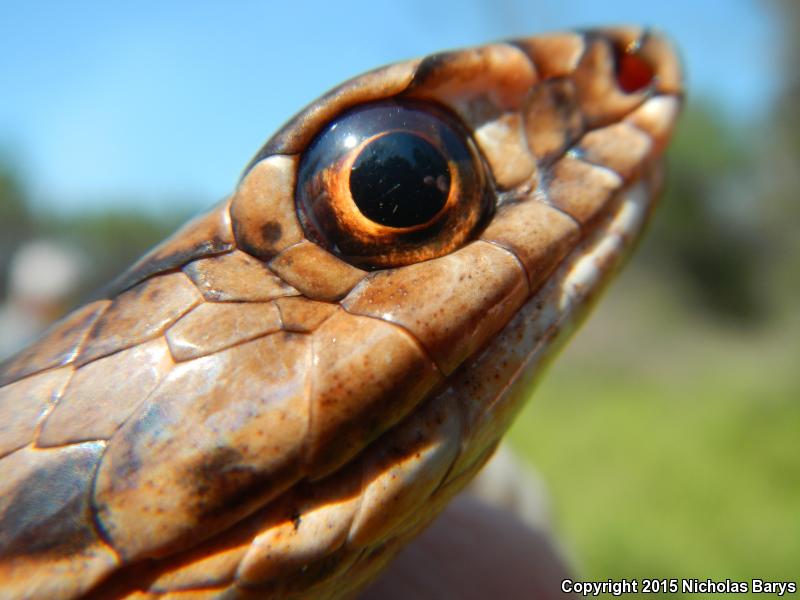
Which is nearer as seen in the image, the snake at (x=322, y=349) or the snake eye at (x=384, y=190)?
the snake at (x=322, y=349)

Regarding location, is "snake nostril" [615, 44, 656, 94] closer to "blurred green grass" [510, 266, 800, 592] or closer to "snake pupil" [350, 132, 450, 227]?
"snake pupil" [350, 132, 450, 227]

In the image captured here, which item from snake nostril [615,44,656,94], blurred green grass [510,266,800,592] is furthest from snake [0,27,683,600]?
blurred green grass [510,266,800,592]

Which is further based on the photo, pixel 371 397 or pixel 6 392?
pixel 6 392

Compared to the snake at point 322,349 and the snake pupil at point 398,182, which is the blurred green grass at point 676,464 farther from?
the snake pupil at point 398,182

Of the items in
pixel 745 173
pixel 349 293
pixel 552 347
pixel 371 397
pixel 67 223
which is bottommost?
pixel 745 173

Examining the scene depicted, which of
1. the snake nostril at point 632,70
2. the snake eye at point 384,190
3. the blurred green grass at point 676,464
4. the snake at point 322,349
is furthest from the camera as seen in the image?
the blurred green grass at point 676,464

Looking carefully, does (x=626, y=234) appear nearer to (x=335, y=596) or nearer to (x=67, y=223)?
(x=335, y=596)

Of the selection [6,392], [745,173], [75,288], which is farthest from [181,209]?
[6,392]

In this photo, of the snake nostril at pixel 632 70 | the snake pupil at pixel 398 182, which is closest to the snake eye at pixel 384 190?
the snake pupil at pixel 398 182
